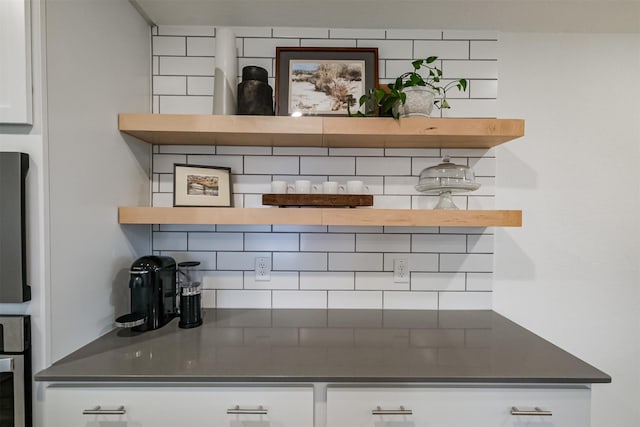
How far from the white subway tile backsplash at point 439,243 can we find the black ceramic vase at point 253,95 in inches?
35.3

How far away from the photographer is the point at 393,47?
1480 mm

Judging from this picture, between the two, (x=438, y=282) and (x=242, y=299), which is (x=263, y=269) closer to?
(x=242, y=299)

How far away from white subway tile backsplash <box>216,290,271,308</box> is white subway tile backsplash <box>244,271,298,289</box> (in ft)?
0.10

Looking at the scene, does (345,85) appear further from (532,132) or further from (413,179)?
(532,132)

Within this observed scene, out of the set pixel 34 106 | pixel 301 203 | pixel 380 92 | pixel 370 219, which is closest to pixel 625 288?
pixel 370 219

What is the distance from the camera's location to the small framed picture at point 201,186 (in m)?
1.38

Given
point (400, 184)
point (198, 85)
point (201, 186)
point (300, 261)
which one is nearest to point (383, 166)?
point (400, 184)

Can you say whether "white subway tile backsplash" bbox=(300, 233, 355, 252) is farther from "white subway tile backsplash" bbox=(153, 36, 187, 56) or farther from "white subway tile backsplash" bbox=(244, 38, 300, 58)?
"white subway tile backsplash" bbox=(153, 36, 187, 56)

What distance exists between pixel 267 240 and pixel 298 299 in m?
0.32

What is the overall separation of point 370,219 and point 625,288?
1.36 metres

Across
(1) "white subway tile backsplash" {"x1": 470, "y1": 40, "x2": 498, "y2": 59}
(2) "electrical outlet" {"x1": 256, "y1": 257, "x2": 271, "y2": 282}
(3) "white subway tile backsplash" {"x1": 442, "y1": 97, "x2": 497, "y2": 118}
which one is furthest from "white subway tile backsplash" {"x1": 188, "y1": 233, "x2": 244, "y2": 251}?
(1) "white subway tile backsplash" {"x1": 470, "y1": 40, "x2": 498, "y2": 59}

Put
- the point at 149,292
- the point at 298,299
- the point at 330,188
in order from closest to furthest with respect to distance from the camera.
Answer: the point at 149,292
the point at 330,188
the point at 298,299

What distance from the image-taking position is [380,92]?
1234 millimetres

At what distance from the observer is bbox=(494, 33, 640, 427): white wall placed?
4.95ft
